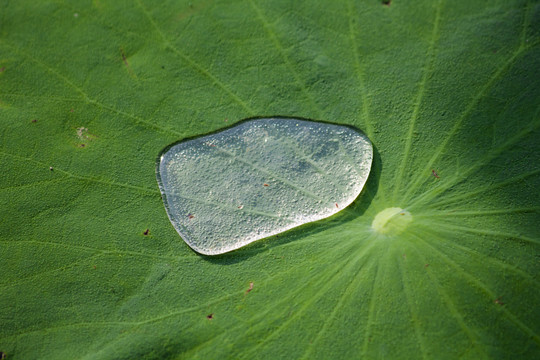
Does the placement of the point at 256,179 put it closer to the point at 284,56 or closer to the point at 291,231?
the point at 291,231

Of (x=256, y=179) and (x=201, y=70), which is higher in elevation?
(x=201, y=70)

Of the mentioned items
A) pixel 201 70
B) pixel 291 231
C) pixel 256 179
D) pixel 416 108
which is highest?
pixel 416 108

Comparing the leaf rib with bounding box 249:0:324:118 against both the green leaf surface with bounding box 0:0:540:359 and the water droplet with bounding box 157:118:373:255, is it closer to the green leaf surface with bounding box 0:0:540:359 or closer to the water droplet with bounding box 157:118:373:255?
the green leaf surface with bounding box 0:0:540:359

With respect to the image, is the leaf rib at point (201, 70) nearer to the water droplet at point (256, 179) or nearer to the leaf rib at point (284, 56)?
the water droplet at point (256, 179)

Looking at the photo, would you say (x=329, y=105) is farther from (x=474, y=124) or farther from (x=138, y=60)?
(x=138, y=60)

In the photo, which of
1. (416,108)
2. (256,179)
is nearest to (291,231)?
(256,179)

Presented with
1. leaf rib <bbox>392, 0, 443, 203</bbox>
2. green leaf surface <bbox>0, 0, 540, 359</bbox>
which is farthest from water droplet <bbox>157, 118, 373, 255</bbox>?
leaf rib <bbox>392, 0, 443, 203</bbox>

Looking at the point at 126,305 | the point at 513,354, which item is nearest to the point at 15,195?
the point at 126,305
